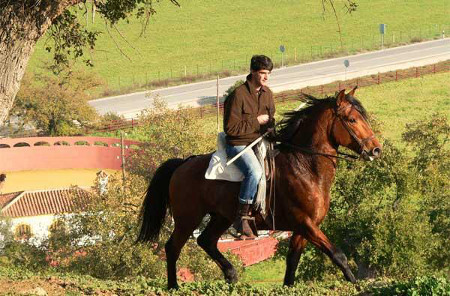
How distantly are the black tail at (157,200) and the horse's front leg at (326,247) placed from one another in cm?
297

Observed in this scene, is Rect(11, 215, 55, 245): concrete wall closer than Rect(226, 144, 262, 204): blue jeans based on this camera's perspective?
No

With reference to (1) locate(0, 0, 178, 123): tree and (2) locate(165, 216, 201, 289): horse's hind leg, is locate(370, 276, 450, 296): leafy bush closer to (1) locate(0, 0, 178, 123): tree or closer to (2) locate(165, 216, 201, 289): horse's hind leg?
(2) locate(165, 216, 201, 289): horse's hind leg

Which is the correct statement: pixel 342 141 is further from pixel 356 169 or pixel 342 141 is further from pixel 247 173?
pixel 356 169

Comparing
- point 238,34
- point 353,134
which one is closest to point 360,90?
point 238,34

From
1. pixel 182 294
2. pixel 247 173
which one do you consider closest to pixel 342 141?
pixel 247 173

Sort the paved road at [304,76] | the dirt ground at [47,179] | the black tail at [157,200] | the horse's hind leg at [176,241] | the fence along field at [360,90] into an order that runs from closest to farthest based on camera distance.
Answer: the horse's hind leg at [176,241], the black tail at [157,200], the dirt ground at [47,179], the fence along field at [360,90], the paved road at [304,76]

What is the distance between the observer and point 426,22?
4700 inches

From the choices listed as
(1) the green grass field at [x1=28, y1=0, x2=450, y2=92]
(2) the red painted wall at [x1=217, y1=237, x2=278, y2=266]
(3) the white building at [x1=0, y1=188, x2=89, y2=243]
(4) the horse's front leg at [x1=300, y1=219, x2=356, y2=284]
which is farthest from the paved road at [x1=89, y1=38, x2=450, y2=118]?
(4) the horse's front leg at [x1=300, y1=219, x2=356, y2=284]

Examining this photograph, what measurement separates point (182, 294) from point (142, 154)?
36.9 m

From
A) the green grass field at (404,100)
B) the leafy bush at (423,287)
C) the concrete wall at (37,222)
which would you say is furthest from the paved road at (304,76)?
the leafy bush at (423,287)

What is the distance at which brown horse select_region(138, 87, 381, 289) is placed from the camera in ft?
50.1

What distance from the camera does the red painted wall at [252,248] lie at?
4822cm

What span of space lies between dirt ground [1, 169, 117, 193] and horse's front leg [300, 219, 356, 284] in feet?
153

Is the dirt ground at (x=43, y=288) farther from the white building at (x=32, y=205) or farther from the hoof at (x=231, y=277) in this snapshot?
the white building at (x=32, y=205)
